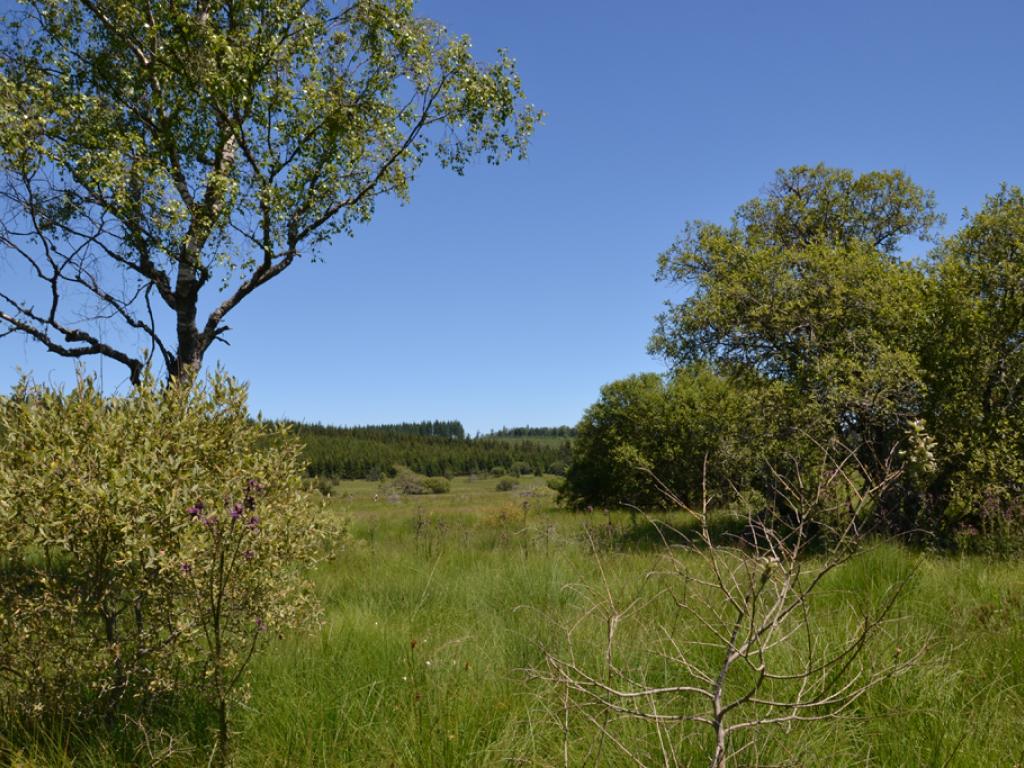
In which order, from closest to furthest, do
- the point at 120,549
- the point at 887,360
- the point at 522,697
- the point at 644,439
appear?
the point at 120,549 < the point at 522,697 < the point at 887,360 < the point at 644,439

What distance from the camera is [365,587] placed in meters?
6.94

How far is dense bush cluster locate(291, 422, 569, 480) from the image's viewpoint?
11462 centimetres

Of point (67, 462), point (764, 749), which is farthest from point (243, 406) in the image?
point (764, 749)

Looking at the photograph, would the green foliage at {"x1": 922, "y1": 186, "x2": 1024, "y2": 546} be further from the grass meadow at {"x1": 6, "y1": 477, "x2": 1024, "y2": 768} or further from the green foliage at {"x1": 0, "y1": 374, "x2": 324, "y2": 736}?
the green foliage at {"x1": 0, "y1": 374, "x2": 324, "y2": 736}

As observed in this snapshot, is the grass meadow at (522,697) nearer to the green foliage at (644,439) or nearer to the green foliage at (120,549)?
the green foliage at (120,549)

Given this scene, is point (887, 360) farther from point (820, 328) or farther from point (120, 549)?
point (120, 549)

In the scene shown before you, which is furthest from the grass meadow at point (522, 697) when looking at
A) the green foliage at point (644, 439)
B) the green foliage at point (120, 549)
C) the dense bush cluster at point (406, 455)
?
the dense bush cluster at point (406, 455)

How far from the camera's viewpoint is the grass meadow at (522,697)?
3115 millimetres

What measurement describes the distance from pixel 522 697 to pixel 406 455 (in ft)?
427

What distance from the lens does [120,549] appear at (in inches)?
141

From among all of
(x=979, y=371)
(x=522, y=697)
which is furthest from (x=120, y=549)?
(x=979, y=371)

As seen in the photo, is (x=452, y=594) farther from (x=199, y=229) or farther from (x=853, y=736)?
(x=199, y=229)

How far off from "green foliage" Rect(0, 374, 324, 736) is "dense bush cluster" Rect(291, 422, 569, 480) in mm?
103892

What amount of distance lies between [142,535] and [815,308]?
11004 millimetres
